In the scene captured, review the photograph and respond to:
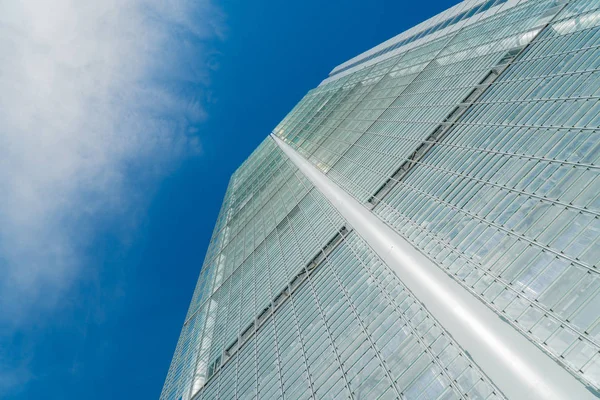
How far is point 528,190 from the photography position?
14000 millimetres

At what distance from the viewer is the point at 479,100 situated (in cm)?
2227

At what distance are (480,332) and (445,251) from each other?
447 centimetres

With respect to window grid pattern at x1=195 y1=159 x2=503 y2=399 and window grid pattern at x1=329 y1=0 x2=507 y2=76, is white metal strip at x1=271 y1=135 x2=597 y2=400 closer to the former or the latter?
window grid pattern at x1=195 y1=159 x2=503 y2=399

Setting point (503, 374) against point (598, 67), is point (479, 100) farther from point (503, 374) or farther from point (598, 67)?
point (503, 374)

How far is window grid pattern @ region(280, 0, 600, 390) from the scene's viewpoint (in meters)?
10.3

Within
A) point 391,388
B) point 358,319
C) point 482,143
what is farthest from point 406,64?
point 391,388

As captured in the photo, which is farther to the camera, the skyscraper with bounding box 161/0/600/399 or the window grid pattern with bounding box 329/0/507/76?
the window grid pattern with bounding box 329/0/507/76

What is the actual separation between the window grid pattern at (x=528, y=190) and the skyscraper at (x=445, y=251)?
55 millimetres

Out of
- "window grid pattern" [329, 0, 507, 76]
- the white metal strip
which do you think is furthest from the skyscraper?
"window grid pattern" [329, 0, 507, 76]

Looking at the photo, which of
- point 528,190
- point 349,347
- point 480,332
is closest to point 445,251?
point 528,190

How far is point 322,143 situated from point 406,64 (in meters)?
10.7

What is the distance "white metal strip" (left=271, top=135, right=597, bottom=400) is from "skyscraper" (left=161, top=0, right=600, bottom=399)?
0.15ft

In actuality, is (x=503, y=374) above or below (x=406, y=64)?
below

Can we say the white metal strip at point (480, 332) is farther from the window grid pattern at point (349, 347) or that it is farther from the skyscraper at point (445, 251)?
the window grid pattern at point (349, 347)
